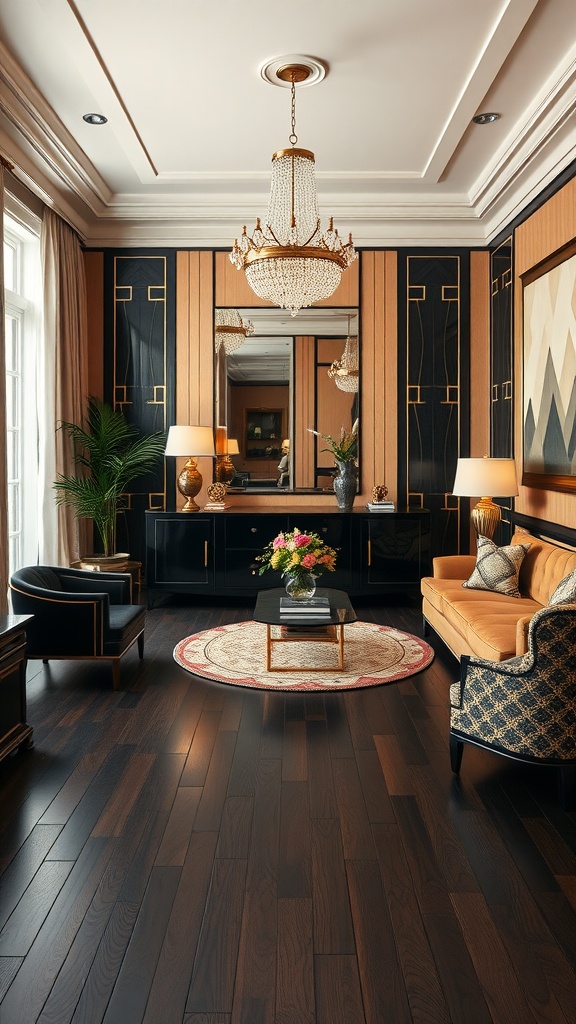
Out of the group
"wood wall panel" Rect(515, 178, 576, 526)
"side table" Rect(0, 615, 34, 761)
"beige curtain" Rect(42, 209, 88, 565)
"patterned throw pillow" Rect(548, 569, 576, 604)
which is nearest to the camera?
"side table" Rect(0, 615, 34, 761)

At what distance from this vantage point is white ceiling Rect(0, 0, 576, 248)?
3.83 metres

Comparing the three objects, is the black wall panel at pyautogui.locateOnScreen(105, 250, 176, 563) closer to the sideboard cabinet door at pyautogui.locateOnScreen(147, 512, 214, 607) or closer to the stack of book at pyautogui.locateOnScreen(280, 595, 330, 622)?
the sideboard cabinet door at pyautogui.locateOnScreen(147, 512, 214, 607)

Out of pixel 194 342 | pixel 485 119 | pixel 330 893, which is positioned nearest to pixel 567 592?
pixel 330 893

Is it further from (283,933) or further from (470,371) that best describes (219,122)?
(283,933)

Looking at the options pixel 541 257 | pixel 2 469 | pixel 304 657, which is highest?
pixel 541 257

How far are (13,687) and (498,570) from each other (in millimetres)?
3008

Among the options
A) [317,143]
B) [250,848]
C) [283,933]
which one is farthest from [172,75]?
[283,933]

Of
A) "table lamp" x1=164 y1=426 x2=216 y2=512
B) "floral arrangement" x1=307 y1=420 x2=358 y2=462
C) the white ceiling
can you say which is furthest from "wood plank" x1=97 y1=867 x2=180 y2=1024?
"floral arrangement" x1=307 y1=420 x2=358 y2=462

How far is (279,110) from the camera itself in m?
4.82

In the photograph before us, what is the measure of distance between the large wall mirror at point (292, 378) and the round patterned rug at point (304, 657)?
6.30 ft

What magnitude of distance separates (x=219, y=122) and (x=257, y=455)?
277cm

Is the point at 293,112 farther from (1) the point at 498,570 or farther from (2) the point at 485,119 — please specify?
(1) the point at 498,570

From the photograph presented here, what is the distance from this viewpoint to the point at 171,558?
20.7 ft

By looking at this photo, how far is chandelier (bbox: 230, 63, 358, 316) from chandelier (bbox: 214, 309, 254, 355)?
2.01 metres
